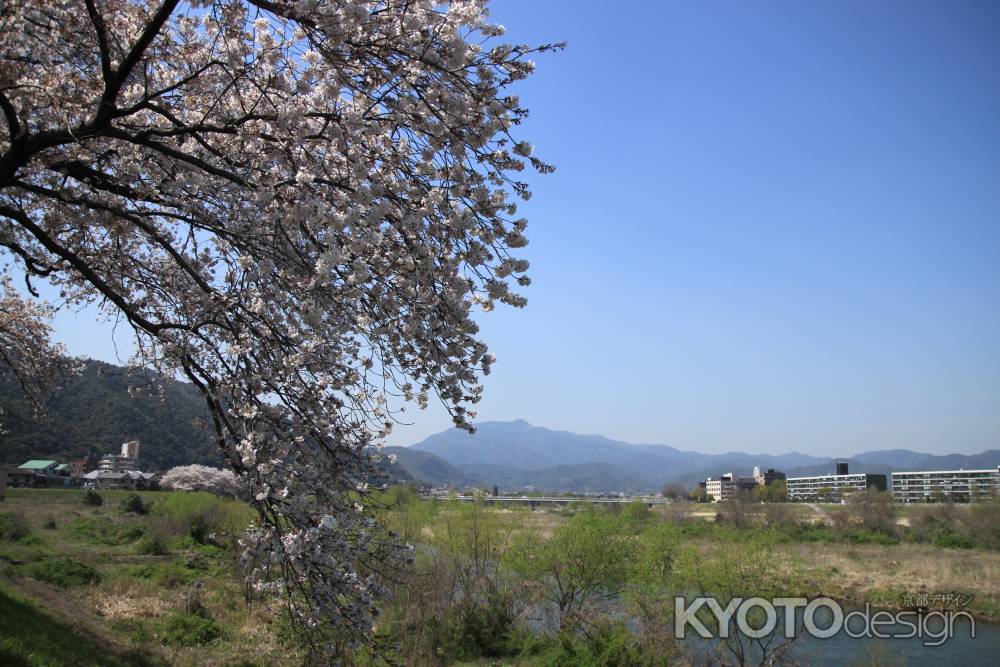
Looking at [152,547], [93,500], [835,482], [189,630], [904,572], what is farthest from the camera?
[835,482]

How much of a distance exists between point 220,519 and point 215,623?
15.0 metres

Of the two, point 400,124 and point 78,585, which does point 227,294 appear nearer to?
point 400,124

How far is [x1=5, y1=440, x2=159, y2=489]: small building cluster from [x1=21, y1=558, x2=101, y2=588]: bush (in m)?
46.7

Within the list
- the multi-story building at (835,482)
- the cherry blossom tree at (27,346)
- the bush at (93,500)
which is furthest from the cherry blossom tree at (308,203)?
the multi-story building at (835,482)

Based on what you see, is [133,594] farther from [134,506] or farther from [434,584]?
[134,506]

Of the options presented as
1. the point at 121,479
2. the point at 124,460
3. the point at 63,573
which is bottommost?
the point at 121,479

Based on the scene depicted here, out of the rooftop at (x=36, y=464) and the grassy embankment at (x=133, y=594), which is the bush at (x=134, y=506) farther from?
the rooftop at (x=36, y=464)

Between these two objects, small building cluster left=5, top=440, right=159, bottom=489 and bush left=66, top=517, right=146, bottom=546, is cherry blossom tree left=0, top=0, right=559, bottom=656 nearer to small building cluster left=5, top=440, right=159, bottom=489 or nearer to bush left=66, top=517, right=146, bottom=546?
bush left=66, top=517, right=146, bottom=546

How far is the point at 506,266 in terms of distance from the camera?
507 centimetres

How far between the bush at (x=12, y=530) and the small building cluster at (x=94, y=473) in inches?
1374

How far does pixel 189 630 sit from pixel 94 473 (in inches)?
2338

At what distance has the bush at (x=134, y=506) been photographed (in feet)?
147

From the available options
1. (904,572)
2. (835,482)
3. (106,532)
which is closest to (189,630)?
(106,532)

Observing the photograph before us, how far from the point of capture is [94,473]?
6581 cm
